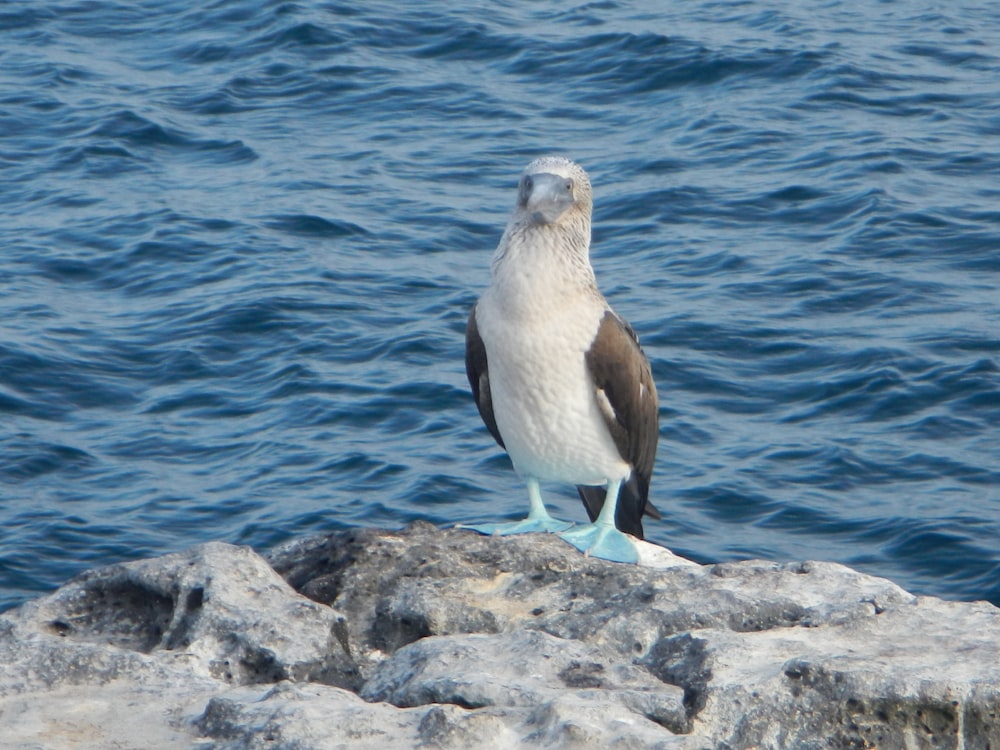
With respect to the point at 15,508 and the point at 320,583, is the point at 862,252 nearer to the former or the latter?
the point at 15,508

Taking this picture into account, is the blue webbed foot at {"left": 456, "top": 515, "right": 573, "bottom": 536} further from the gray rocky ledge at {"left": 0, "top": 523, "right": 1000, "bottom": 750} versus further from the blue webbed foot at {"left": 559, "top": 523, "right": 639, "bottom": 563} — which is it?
the gray rocky ledge at {"left": 0, "top": 523, "right": 1000, "bottom": 750}

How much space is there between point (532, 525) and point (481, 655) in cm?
209

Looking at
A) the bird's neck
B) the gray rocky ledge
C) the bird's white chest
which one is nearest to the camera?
the gray rocky ledge

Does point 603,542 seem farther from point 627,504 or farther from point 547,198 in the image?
point 547,198

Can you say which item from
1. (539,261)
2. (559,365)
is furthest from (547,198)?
(559,365)

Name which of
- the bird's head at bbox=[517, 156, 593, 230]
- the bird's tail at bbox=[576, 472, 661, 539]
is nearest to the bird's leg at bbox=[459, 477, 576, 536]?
the bird's tail at bbox=[576, 472, 661, 539]

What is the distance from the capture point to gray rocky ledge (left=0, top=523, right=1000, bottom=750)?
327 centimetres

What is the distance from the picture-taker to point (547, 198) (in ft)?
17.2

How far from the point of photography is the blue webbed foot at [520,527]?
5.20 metres

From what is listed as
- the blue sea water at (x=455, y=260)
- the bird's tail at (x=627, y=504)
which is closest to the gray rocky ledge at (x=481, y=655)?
the bird's tail at (x=627, y=504)

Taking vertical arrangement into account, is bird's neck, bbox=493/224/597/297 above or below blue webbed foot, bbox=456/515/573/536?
above

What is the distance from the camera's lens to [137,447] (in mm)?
8477

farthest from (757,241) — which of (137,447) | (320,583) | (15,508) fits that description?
(320,583)

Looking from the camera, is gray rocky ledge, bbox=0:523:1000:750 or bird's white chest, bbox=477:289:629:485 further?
bird's white chest, bbox=477:289:629:485
